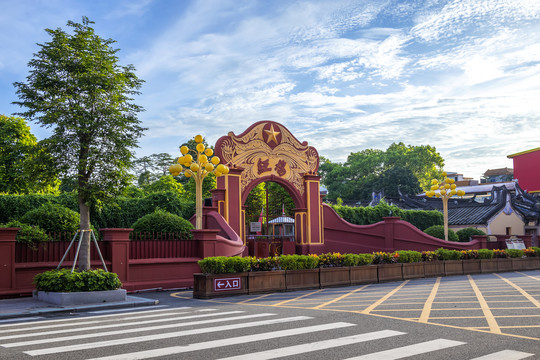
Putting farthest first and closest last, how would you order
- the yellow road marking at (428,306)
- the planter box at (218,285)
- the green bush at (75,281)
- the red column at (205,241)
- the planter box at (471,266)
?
1. the planter box at (471,266)
2. the red column at (205,241)
3. the planter box at (218,285)
4. the green bush at (75,281)
5. the yellow road marking at (428,306)

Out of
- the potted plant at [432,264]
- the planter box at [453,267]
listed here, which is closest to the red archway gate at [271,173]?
the potted plant at [432,264]

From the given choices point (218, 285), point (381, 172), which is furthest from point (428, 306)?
point (381, 172)

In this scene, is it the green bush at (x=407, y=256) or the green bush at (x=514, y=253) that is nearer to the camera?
the green bush at (x=407, y=256)

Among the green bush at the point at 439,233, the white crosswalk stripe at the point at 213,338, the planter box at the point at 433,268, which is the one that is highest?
the green bush at the point at 439,233

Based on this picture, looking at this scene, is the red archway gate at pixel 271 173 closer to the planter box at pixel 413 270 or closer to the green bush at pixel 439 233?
the planter box at pixel 413 270

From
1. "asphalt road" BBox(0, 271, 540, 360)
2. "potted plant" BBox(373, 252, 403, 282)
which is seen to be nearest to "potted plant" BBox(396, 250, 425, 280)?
"potted plant" BBox(373, 252, 403, 282)

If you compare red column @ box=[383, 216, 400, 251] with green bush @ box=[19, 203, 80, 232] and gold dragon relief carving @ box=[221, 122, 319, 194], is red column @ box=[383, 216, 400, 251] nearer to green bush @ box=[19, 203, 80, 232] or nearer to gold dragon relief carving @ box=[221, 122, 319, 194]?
gold dragon relief carving @ box=[221, 122, 319, 194]

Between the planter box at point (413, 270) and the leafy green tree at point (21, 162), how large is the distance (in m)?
Answer: 14.3

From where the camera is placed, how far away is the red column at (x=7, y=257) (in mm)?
14508

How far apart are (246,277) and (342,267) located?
439 centimetres

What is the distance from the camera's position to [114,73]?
16.0 meters

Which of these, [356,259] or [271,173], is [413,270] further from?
[271,173]

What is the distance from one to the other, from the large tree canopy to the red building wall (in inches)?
552

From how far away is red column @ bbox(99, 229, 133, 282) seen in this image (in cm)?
1678
